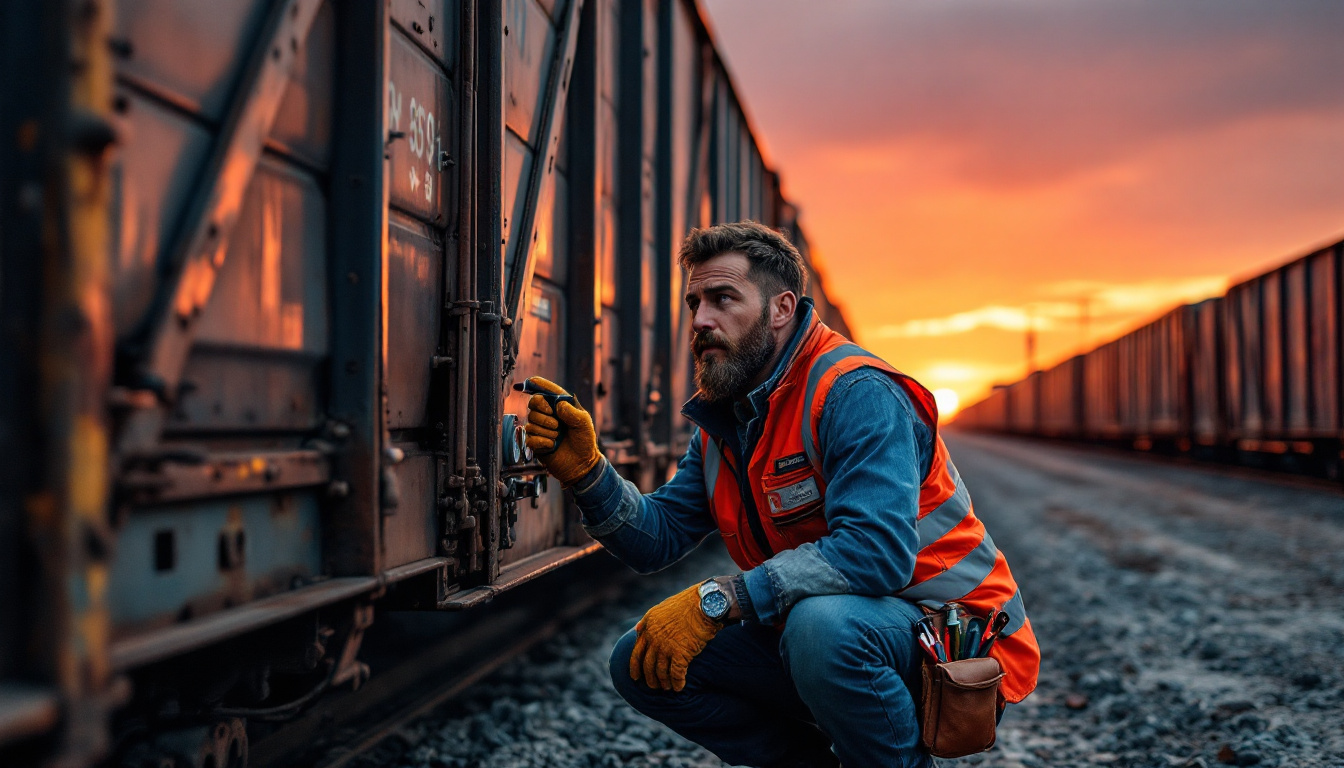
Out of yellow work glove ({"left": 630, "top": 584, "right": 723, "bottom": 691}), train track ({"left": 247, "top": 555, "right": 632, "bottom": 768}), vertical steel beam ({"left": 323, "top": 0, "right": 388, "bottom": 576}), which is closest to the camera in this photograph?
vertical steel beam ({"left": 323, "top": 0, "right": 388, "bottom": 576})

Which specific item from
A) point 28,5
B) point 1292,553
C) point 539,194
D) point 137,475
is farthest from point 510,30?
point 1292,553

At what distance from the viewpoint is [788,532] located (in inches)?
111

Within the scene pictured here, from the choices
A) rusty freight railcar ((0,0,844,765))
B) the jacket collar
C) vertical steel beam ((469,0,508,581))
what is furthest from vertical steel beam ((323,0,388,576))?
the jacket collar

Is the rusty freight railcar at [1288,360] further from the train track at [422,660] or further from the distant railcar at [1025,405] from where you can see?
the distant railcar at [1025,405]

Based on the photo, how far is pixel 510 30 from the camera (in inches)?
129

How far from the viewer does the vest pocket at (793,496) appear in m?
2.73

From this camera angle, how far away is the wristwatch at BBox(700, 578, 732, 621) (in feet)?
8.27

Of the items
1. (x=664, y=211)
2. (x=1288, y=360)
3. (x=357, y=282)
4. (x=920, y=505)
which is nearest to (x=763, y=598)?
(x=920, y=505)

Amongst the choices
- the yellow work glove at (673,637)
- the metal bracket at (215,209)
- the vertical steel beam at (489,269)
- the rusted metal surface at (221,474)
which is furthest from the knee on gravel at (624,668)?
the metal bracket at (215,209)

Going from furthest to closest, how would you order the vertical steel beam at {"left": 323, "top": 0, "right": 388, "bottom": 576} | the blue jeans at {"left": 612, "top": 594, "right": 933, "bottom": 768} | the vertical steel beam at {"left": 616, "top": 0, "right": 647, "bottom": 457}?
the vertical steel beam at {"left": 616, "top": 0, "right": 647, "bottom": 457}, the blue jeans at {"left": 612, "top": 594, "right": 933, "bottom": 768}, the vertical steel beam at {"left": 323, "top": 0, "right": 388, "bottom": 576}

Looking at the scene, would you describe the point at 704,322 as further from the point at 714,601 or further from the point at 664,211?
the point at 664,211

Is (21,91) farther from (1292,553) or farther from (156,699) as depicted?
(1292,553)

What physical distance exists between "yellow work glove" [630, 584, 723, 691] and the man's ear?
33.5 inches

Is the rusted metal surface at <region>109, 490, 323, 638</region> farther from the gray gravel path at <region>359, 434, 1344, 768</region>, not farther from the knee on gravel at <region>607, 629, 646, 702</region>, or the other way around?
the gray gravel path at <region>359, 434, 1344, 768</region>
